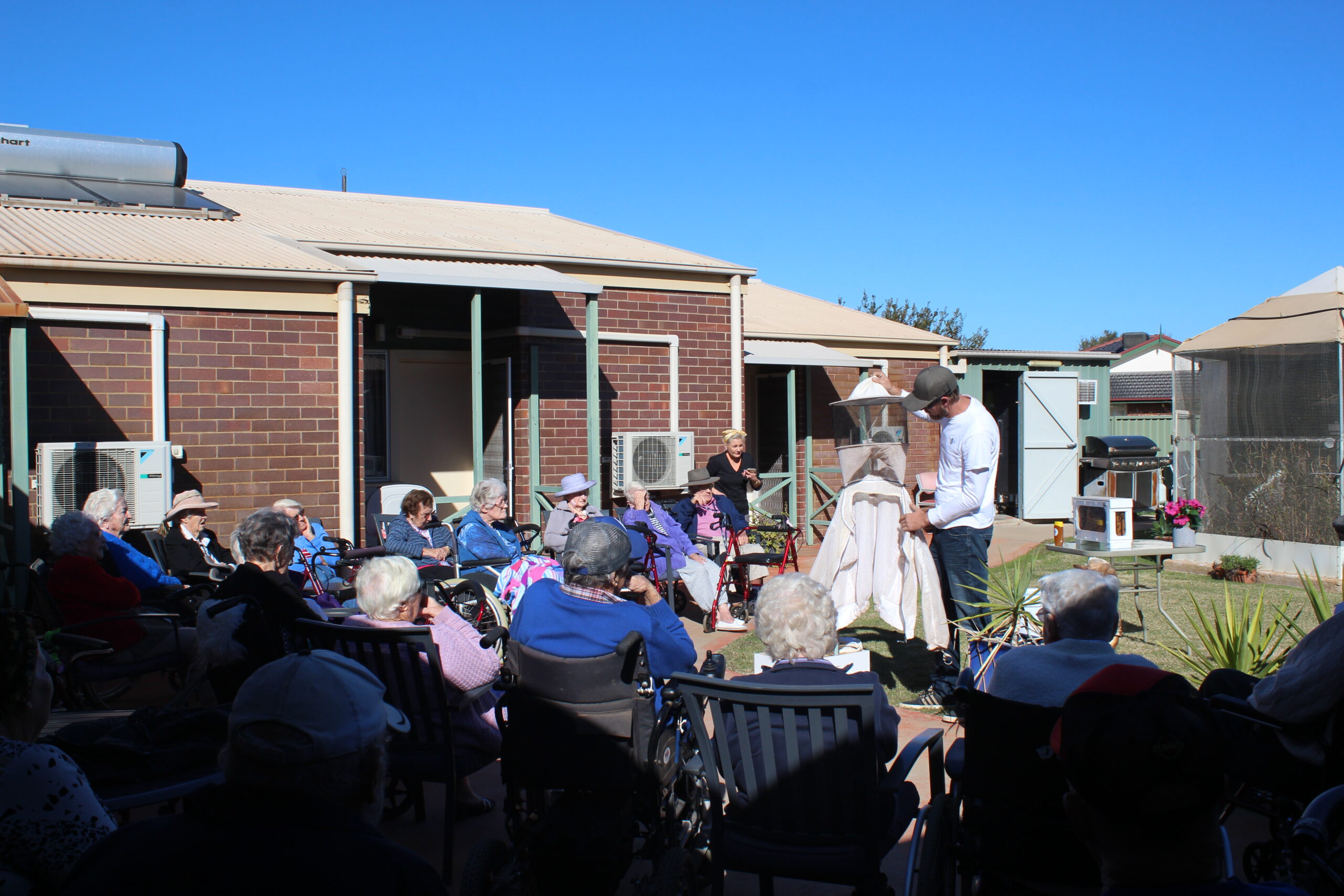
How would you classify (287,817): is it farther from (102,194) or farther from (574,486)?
(102,194)

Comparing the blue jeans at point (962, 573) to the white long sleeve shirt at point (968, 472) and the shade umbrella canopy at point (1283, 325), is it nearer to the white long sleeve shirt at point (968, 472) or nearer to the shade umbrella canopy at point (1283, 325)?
the white long sleeve shirt at point (968, 472)

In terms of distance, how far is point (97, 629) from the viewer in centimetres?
485

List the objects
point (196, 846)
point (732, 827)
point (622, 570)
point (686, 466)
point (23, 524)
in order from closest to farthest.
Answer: point (196, 846) → point (732, 827) → point (622, 570) → point (23, 524) → point (686, 466)

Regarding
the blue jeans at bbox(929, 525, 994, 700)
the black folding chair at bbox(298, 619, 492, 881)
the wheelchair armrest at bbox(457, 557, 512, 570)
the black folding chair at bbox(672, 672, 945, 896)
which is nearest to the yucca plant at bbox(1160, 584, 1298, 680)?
the blue jeans at bbox(929, 525, 994, 700)

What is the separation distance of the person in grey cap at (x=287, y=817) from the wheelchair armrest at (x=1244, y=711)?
237 cm

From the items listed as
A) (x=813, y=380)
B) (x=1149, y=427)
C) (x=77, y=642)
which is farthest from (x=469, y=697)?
(x=1149, y=427)

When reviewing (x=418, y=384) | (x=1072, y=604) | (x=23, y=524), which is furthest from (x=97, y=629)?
(x=418, y=384)

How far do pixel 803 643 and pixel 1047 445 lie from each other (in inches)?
529

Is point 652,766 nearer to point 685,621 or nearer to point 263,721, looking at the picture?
point 263,721

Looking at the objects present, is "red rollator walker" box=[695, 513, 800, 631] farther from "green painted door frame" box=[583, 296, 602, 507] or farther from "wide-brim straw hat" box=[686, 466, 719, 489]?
"green painted door frame" box=[583, 296, 602, 507]

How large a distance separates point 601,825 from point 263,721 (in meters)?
1.51

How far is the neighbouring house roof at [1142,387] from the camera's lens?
25.5 metres

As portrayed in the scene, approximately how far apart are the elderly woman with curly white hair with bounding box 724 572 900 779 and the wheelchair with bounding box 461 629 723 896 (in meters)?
0.36

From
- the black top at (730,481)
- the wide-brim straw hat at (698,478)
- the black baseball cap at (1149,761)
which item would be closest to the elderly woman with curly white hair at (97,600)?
the black baseball cap at (1149,761)
